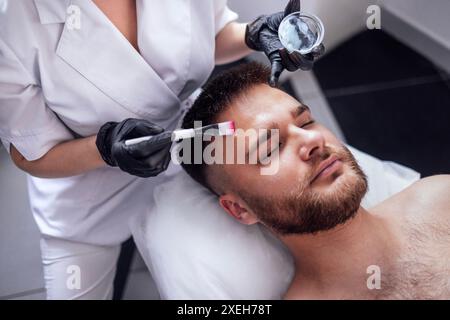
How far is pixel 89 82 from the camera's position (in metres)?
0.84

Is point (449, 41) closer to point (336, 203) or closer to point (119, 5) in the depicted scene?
point (336, 203)

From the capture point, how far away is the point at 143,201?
→ 1126 mm

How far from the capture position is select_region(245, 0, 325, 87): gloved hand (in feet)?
3.03

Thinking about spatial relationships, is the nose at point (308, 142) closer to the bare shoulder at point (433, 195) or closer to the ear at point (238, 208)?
the ear at point (238, 208)

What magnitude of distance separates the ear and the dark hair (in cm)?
7

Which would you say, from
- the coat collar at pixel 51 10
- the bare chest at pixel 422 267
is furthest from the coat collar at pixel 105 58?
the bare chest at pixel 422 267

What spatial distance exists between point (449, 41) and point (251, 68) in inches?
35.0

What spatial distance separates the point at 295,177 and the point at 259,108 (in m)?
0.17

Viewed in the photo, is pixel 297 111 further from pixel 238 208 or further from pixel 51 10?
pixel 51 10

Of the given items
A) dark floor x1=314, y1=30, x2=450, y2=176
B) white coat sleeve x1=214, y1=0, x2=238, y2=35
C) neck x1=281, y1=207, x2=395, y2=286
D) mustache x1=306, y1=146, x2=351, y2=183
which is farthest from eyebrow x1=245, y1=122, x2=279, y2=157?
dark floor x1=314, y1=30, x2=450, y2=176

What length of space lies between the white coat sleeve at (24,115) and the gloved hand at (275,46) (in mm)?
487

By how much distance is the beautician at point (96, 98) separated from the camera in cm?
80
